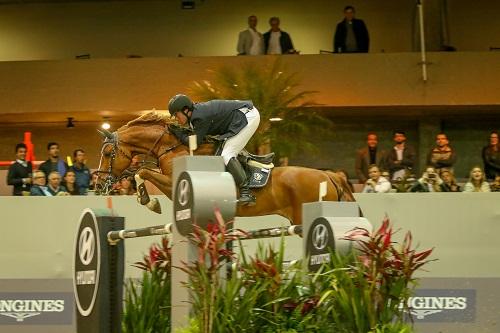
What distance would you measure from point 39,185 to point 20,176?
1083 mm

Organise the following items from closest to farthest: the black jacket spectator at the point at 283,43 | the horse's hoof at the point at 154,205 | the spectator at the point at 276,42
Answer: the horse's hoof at the point at 154,205 < the spectator at the point at 276,42 < the black jacket spectator at the point at 283,43

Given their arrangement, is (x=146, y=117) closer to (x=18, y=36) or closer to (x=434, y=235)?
(x=434, y=235)

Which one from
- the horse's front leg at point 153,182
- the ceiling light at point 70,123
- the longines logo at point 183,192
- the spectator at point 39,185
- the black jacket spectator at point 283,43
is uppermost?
the black jacket spectator at point 283,43

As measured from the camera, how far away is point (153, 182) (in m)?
10.5

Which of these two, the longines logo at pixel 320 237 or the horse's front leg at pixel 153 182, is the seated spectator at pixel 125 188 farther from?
the longines logo at pixel 320 237

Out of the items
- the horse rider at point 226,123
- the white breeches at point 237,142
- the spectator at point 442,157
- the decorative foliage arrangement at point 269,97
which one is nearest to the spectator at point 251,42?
the decorative foliage arrangement at point 269,97

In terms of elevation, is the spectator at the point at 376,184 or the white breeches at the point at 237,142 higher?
the white breeches at the point at 237,142

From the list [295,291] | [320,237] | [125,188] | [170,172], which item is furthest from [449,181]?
[295,291]

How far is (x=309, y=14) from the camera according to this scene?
22.0 m

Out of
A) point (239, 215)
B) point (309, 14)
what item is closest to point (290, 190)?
point (239, 215)

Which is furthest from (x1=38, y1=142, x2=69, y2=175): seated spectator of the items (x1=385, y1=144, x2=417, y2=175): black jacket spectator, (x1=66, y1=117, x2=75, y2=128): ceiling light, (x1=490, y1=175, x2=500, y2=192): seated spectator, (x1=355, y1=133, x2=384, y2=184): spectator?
(x1=66, y1=117, x2=75, y2=128): ceiling light

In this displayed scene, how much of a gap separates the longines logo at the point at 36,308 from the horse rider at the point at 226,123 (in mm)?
2115

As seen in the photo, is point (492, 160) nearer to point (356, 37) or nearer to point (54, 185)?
point (356, 37)

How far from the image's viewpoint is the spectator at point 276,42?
19.0 metres
